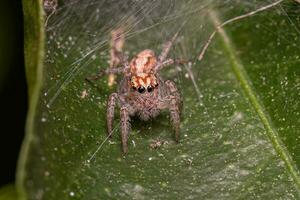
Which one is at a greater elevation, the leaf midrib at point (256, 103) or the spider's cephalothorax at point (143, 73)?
the spider's cephalothorax at point (143, 73)

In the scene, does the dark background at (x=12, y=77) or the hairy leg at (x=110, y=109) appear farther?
the dark background at (x=12, y=77)

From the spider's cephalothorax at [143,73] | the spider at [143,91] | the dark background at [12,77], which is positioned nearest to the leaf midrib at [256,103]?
the spider at [143,91]

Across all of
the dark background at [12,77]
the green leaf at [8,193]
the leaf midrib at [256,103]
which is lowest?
the leaf midrib at [256,103]

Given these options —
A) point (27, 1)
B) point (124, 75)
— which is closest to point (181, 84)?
point (124, 75)

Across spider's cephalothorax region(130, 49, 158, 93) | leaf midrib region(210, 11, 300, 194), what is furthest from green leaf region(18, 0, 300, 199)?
spider's cephalothorax region(130, 49, 158, 93)

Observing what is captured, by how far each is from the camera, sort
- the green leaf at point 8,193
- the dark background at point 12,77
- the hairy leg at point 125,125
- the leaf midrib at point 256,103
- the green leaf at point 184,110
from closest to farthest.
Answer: the green leaf at point 184,110
the green leaf at point 8,193
the leaf midrib at point 256,103
the hairy leg at point 125,125
the dark background at point 12,77

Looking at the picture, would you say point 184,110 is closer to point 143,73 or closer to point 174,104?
point 174,104

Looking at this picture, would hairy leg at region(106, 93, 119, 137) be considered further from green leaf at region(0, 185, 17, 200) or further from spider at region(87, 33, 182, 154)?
green leaf at region(0, 185, 17, 200)

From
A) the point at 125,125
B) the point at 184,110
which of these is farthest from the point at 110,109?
the point at 184,110

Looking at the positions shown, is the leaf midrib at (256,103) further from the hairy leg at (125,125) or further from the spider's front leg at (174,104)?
the hairy leg at (125,125)
